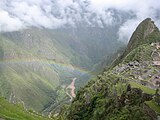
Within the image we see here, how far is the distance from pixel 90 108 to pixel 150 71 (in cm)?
4890

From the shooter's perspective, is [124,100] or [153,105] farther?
[124,100]

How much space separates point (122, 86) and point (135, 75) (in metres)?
38.7

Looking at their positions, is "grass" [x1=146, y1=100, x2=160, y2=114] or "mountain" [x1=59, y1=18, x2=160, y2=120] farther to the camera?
"mountain" [x1=59, y1=18, x2=160, y2=120]

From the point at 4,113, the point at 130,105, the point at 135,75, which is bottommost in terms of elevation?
the point at 4,113

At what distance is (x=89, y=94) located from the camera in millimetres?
179500

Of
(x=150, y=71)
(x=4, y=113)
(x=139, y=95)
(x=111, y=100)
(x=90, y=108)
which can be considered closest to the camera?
(x=4, y=113)

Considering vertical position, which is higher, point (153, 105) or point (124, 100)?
point (124, 100)

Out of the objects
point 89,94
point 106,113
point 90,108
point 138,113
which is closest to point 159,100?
point 138,113

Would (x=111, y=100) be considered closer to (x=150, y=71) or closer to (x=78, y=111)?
(x=78, y=111)

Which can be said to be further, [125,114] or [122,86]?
[122,86]

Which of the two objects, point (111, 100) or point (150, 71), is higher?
point (150, 71)

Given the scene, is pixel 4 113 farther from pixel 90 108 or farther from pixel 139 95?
pixel 90 108

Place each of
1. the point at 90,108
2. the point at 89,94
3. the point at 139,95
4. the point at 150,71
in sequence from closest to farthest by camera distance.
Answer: the point at 139,95 → the point at 90,108 → the point at 89,94 → the point at 150,71

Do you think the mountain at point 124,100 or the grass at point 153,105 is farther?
the mountain at point 124,100
